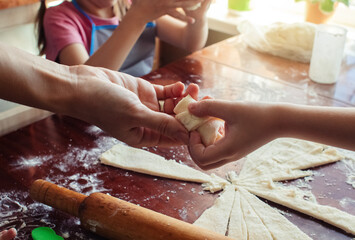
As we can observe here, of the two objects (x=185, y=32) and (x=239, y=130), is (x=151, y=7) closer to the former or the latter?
(x=185, y=32)

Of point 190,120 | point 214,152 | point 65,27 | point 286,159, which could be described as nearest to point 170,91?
point 190,120

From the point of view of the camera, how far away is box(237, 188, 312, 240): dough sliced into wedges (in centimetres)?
89

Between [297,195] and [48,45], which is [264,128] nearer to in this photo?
[297,195]

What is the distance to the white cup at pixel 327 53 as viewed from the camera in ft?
5.19

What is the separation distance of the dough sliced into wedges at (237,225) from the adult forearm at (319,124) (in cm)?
24

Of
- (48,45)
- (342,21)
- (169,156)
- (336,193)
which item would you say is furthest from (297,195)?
(342,21)

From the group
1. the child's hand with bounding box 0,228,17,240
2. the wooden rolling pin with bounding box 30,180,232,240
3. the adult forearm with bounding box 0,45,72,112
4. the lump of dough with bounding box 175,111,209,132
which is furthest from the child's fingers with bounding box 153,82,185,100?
the child's hand with bounding box 0,228,17,240

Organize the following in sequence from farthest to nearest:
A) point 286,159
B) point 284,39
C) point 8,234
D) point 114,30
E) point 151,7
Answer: point 284,39 < point 114,30 < point 151,7 < point 286,159 < point 8,234

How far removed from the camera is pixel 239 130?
0.88 meters

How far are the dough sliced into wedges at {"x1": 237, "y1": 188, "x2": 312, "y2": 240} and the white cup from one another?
870 mm

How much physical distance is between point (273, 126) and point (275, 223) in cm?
25

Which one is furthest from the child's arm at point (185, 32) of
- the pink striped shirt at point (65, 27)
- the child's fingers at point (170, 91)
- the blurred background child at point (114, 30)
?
the child's fingers at point (170, 91)

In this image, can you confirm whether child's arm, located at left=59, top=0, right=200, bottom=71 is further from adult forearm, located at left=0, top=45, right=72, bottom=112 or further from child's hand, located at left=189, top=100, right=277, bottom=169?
child's hand, located at left=189, top=100, right=277, bottom=169

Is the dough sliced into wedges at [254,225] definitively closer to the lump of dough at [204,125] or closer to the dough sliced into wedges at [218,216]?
the dough sliced into wedges at [218,216]
